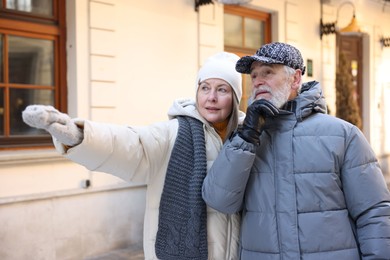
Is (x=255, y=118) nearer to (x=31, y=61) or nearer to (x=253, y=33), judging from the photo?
(x=31, y=61)

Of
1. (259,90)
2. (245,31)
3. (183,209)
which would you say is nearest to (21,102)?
(183,209)

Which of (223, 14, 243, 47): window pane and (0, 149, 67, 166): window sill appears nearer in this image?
(0, 149, 67, 166): window sill

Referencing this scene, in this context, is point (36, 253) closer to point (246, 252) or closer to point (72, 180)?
point (72, 180)

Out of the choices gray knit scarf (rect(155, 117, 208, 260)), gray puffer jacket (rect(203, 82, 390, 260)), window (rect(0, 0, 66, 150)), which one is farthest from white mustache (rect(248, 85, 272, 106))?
window (rect(0, 0, 66, 150))

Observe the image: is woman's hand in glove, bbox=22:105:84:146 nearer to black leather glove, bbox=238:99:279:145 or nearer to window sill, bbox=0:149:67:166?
black leather glove, bbox=238:99:279:145

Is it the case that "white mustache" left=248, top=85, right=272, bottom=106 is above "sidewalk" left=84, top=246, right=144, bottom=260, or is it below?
above

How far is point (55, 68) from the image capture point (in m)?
4.72

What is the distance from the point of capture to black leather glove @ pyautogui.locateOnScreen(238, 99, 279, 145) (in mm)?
1805

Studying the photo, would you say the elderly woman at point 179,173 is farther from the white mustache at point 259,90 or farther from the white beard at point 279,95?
the white beard at point 279,95

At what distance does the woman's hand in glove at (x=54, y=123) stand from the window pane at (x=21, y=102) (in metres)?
3.07

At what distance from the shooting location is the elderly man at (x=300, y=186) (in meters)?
1.76

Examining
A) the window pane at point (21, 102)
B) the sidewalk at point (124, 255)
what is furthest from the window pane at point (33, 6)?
the sidewalk at point (124, 255)

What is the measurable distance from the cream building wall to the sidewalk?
71 mm

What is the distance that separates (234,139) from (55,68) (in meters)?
3.37
